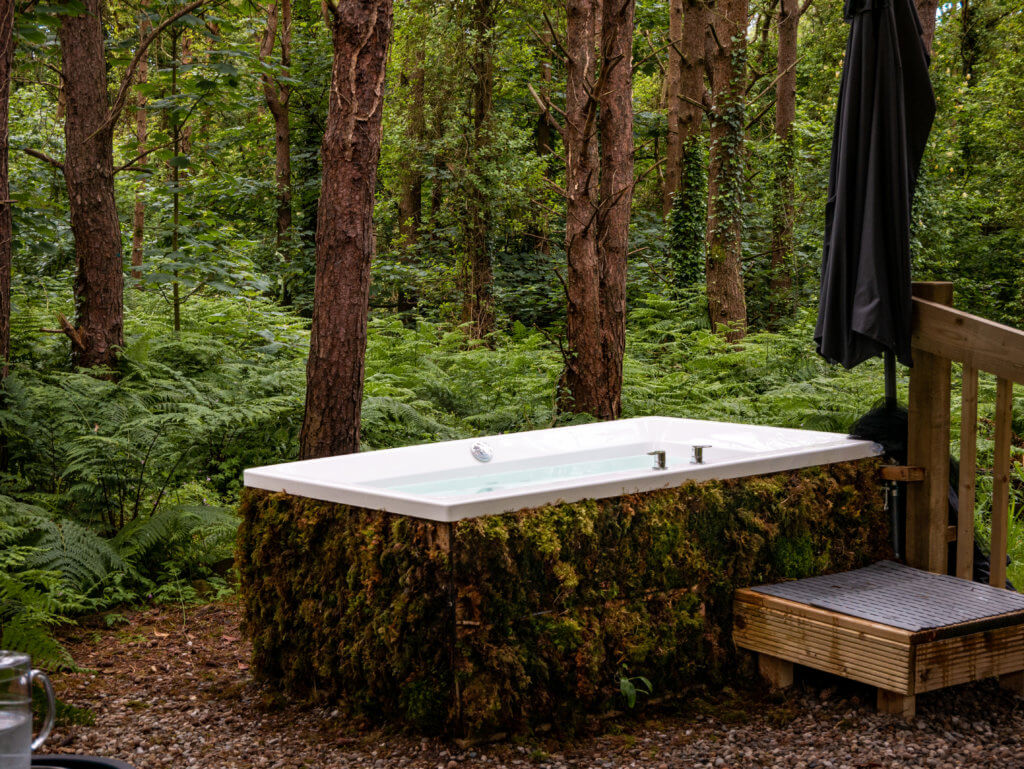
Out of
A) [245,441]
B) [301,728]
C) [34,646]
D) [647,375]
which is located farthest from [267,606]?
[647,375]

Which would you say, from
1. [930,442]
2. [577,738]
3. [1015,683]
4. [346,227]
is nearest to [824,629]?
[1015,683]

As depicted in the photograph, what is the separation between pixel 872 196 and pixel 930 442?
1.04m

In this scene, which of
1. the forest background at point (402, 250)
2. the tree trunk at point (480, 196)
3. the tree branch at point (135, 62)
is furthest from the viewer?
the tree trunk at point (480, 196)

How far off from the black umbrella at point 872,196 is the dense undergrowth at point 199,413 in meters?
1.53

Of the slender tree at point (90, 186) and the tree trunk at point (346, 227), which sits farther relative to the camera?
the slender tree at point (90, 186)

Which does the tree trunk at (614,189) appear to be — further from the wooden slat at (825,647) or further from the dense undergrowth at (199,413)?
the wooden slat at (825,647)

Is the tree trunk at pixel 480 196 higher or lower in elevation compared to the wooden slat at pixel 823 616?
higher

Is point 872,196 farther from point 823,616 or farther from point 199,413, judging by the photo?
point 199,413

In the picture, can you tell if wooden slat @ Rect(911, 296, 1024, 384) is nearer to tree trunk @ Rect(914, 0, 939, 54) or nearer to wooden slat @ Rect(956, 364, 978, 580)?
wooden slat @ Rect(956, 364, 978, 580)

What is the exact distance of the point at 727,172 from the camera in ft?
36.6

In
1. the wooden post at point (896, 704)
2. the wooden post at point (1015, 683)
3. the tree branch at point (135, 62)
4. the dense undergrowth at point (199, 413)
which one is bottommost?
the wooden post at point (1015, 683)

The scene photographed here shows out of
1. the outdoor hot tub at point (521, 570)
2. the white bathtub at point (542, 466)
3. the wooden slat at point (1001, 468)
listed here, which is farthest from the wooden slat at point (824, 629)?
the wooden slat at point (1001, 468)

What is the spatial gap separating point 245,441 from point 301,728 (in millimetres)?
2926

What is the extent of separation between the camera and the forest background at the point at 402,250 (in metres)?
5.18
